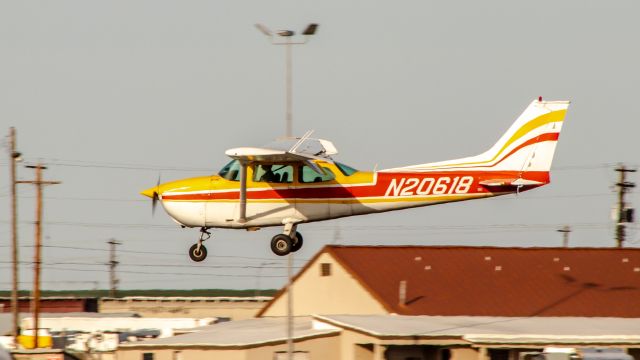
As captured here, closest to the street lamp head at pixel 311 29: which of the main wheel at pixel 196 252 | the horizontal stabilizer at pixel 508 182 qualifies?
the horizontal stabilizer at pixel 508 182

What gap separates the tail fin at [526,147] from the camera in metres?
32.0

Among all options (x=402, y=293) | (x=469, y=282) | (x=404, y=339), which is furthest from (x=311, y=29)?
(x=469, y=282)

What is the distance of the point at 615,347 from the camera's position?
3269 cm

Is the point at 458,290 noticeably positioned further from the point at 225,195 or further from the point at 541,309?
the point at 225,195

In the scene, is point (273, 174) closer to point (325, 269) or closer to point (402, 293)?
point (402, 293)

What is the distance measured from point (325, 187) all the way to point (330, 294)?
9631mm

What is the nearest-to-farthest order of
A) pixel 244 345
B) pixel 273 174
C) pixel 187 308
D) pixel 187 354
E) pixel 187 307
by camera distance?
1. pixel 273 174
2. pixel 244 345
3. pixel 187 354
4. pixel 187 308
5. pixel 187 307

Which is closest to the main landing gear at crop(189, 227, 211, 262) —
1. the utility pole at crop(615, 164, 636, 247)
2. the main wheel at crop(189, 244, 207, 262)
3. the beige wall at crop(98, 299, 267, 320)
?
the main wheel at crop(189, 244, 207, 262)

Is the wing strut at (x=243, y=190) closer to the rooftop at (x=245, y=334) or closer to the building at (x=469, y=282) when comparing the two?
the rooftop at (x=245, y=334)

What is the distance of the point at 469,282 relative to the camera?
131 ft

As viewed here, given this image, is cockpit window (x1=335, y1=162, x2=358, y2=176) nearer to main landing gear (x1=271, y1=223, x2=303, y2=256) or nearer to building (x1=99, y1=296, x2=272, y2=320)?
main landing gear (x1=271, y1=223, x2=303, y2=256)

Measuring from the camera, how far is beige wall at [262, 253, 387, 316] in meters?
38.7

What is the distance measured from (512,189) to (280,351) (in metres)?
8.75

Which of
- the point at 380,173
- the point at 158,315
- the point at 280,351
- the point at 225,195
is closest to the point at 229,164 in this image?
the point at 225,195
